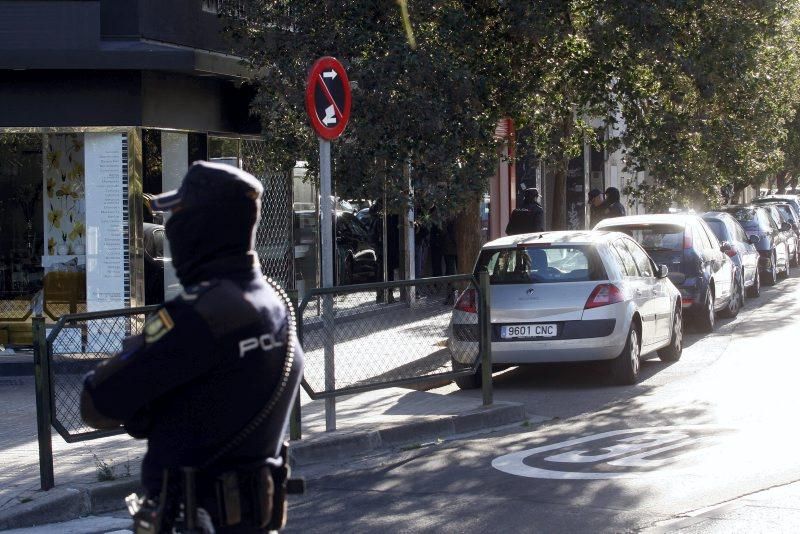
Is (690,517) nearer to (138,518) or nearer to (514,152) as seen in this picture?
(138,518)

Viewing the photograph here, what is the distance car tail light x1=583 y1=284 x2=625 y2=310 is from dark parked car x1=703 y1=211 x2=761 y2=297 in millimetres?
7757

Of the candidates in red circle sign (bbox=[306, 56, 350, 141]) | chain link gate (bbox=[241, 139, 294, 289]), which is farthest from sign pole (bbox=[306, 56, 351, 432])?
chain link gate (bbox=[241, 139, 294, 289])

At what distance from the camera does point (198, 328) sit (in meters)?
3.06

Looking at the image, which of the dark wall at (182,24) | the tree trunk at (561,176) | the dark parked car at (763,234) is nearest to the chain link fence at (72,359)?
the dark wall at (182,24)

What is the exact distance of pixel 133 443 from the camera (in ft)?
30.0

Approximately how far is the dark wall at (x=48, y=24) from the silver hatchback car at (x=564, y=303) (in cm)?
507

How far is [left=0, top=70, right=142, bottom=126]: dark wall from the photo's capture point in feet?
45.0

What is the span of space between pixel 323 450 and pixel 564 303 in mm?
3739

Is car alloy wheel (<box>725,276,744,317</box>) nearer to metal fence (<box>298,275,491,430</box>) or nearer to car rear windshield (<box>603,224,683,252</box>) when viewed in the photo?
car rear windshield (<box>603,224,683,252</box>)

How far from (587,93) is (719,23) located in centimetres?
179

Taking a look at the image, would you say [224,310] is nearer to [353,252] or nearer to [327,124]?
[327,124]

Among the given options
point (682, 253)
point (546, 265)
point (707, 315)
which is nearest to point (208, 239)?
point (546, 265)

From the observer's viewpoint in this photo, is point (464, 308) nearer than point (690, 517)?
No

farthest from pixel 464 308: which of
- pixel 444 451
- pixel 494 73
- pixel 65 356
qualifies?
pixel 494 73
